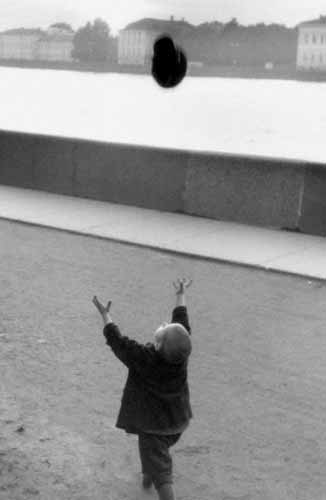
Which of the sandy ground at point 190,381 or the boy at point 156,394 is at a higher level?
the boy at point 156,394

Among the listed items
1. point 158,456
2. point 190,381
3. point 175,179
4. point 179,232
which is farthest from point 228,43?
point 175,179

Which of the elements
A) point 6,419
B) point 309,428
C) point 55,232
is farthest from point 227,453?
point 55,232

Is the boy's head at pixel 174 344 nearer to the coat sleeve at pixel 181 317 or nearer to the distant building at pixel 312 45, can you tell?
the coat sleeve at pixel 181 317

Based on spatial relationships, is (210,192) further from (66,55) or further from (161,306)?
(66,55)

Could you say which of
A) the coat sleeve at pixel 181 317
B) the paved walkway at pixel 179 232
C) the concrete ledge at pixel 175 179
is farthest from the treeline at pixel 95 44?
the concrete ledge at pixel 175 179

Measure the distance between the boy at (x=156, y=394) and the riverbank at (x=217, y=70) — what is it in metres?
1.04

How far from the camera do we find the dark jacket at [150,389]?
278 centimetres

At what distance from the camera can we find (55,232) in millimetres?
9250

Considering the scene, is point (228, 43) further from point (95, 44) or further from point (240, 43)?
point (95, 44)

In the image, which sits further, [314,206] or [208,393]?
[314,206]

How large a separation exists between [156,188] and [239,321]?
558 cm

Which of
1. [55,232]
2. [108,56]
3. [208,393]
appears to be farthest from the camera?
[55,232]

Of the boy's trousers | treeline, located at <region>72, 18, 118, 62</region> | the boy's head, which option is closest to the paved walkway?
the boy's trousers

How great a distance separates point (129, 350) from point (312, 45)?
1414 millimetres
